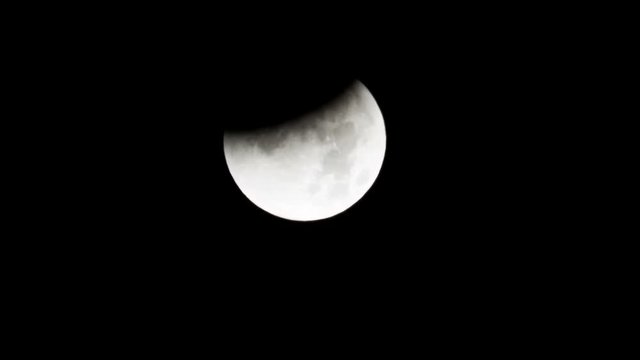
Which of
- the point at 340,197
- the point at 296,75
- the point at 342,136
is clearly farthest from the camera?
the point at 340,197

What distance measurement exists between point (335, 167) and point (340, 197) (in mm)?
280

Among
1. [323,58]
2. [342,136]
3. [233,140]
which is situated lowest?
[342,136]

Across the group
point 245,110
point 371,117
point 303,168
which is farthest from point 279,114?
point 371,117

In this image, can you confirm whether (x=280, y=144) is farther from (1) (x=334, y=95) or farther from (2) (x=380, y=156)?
(2) (x=380, y=156)

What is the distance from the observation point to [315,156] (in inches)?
99.9

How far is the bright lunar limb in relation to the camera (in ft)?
8.27

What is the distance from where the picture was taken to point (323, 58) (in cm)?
244

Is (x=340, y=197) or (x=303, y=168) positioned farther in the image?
(x=340, y=197)

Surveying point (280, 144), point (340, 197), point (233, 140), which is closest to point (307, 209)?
point (340, 197)

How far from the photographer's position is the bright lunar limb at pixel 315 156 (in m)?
2.52

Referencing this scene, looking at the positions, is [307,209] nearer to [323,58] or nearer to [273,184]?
[273,184]

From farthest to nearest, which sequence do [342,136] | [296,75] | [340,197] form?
[340,197] < [342,136] < [296,75]

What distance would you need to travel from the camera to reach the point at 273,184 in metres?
2.64

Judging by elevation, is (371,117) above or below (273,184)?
above
